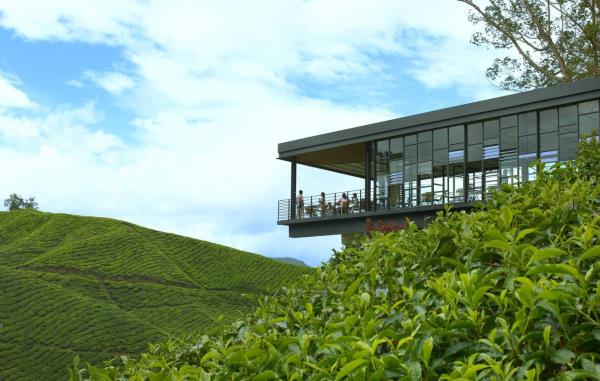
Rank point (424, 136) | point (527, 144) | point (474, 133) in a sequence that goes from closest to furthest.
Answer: point (527, 144) < point (474, 133) < point (424, 136)

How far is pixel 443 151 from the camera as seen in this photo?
1002 inches

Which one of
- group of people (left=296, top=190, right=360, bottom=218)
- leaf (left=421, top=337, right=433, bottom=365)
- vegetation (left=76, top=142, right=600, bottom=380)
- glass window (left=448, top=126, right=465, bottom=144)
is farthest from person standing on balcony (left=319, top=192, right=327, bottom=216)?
leaf (left=421, top=337, right=433, bottom=365)

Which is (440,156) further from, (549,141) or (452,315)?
(452,315)

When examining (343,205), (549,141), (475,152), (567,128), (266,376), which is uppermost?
(567,128)

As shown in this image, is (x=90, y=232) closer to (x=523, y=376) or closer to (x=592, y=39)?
(x=592, y=39)

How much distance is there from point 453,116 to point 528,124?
2.64 m

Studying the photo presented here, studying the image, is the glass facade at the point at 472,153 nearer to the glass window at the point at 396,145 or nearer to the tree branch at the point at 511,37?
the glass window at the point at 396,145

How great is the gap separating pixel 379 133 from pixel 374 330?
24251 mm

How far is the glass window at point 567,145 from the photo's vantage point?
884 inches

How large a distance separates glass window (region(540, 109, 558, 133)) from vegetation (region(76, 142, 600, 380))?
19.7 meters

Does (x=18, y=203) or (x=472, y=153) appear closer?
(x=472, y=153)

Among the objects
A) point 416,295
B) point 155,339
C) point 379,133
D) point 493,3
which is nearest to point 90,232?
point 155,339

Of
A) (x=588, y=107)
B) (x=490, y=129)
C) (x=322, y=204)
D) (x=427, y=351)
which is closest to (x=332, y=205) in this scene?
(x=322, y=204)

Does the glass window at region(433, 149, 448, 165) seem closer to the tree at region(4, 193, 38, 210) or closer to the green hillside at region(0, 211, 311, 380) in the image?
the green hillside at region(0, 211, 311, 380)
